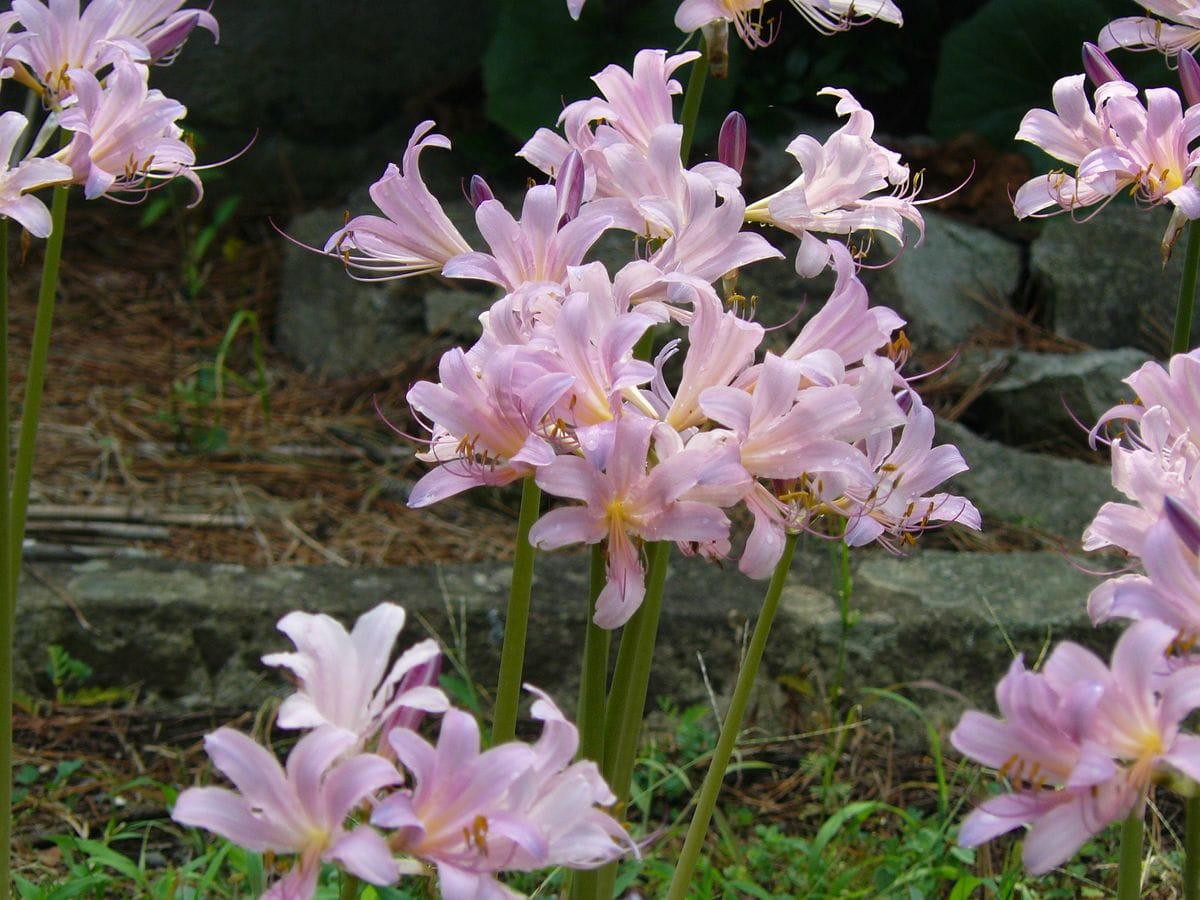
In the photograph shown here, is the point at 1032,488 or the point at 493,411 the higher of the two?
the point at 493,411

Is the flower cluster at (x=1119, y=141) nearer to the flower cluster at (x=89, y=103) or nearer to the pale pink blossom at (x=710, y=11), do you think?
the pale pink blossom at (x=710, y=11)

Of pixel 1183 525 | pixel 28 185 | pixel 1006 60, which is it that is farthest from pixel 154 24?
pixel 1006 60

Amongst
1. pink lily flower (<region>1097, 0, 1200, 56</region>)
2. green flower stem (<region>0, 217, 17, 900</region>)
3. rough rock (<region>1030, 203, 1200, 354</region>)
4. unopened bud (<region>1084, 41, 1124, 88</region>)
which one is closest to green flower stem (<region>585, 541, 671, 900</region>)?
green flower stem (<region>0, 217, 17, 900</region>)

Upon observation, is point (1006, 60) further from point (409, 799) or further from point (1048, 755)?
point (409, 799)

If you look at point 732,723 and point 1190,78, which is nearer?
point 732,723

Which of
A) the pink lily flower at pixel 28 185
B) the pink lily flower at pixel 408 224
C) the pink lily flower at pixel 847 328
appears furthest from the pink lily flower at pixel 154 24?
the pink lily flower at pixel 847 328

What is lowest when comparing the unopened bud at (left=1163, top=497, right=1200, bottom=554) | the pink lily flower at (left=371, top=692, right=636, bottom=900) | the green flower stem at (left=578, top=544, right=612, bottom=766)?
the green flower stem at (left=578, top=544, right=612, bottom=766)

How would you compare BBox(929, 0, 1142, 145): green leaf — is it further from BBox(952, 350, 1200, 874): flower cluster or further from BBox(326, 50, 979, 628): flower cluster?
BBox(952, 350, 1200, 874): flower cluster
